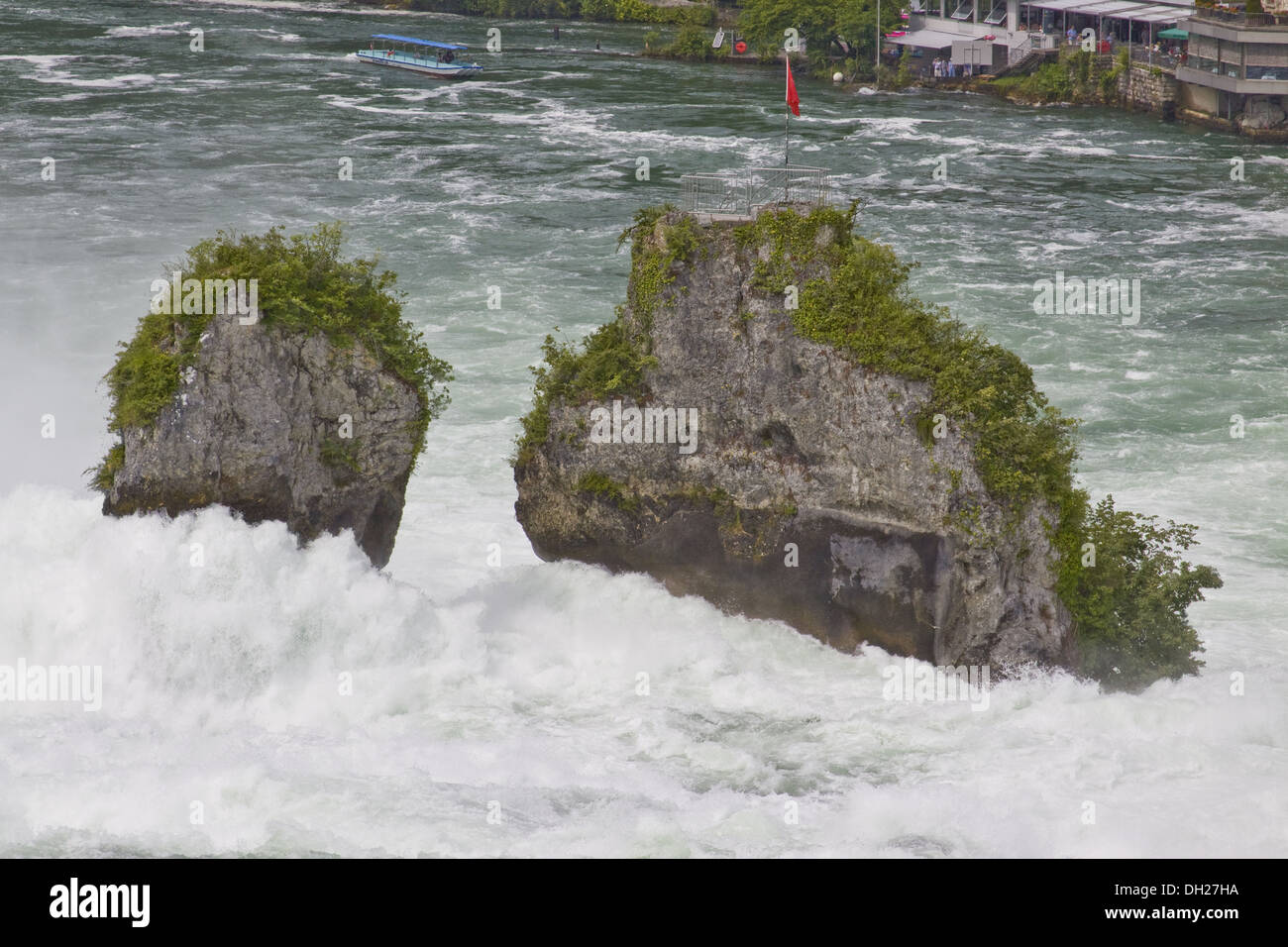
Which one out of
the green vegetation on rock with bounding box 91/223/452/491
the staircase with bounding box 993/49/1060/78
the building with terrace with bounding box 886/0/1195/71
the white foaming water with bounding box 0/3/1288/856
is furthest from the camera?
the staircase with bounding box 993/49/1060/78

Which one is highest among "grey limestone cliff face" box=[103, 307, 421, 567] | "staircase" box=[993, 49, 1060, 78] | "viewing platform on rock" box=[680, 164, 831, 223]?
"staircase" box=[993, 49, 1060, 78]

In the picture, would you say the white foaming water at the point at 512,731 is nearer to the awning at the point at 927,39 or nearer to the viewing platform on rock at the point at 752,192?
the viewing platform on rock at the point at 752,192

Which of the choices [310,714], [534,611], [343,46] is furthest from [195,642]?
[343,46]

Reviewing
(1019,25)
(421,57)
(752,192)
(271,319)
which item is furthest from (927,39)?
(271,319)

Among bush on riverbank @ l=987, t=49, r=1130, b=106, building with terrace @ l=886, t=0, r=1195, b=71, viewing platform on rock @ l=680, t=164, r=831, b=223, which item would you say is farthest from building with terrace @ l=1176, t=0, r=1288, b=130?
viewing platform on rock @ l=680, t=164, r=831, b=223

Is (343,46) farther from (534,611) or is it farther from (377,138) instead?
(534,611)

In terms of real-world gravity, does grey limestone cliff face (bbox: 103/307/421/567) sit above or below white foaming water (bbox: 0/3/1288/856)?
above

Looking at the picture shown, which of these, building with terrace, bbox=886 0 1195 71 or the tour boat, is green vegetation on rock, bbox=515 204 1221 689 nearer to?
building with terrace, bbox=886 0 1195 71

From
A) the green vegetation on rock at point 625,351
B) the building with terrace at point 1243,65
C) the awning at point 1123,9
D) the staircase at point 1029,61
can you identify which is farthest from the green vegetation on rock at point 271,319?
the staircase at point 1029,61

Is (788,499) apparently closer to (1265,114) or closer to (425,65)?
(1265,114)
